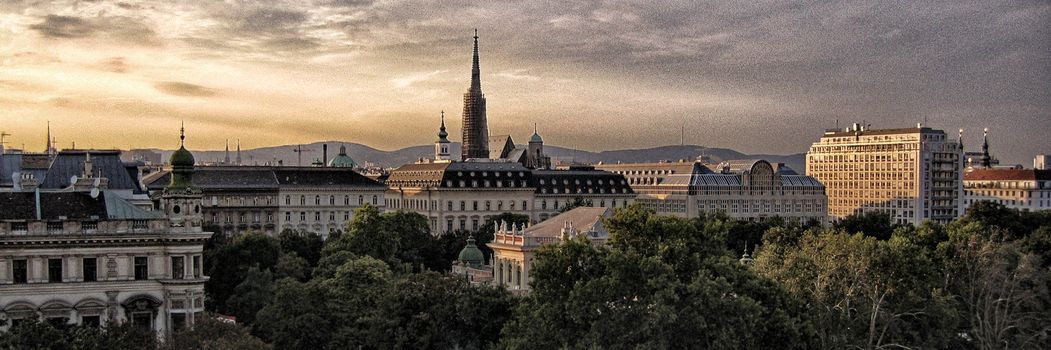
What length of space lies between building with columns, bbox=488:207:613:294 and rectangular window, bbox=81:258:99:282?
35.2 metres

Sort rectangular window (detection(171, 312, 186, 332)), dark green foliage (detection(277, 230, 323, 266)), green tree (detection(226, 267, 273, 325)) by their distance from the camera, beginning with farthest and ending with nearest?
dark green foliage (detection(277, 230, 323, 266)) < green tree (detection(226, 267, 273, 325)) < rectangular window (detection(171, 312, 186, 332))

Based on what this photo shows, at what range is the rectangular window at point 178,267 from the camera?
205ft

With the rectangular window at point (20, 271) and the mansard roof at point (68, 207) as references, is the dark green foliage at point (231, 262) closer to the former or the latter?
the mansard roof at point (68, 207)

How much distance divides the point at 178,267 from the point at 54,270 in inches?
255

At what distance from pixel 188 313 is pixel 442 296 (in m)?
14.7

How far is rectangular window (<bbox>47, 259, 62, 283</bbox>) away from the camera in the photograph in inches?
2351

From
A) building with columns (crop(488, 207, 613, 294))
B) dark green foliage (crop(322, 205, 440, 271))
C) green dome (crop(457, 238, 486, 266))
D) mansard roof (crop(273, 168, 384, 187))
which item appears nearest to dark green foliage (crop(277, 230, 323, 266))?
dark green foliage (crop(322, 205, 440, 271))

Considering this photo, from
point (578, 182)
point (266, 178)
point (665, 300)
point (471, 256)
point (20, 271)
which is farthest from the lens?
point (578, 182)

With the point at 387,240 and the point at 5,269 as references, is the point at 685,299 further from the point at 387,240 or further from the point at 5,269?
the point at 387,240

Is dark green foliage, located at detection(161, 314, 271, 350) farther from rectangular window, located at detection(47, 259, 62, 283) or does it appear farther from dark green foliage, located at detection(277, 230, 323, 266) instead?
dark green foliage, located at detection(277, 230, 323, 266)

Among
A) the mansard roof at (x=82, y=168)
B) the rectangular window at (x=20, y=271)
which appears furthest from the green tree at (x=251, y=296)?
the rectangular window at (x=20, y=271)

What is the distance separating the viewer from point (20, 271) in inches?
2331

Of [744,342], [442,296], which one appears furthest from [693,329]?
[442,296]

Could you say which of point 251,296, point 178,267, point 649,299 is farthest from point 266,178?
point 649,299
